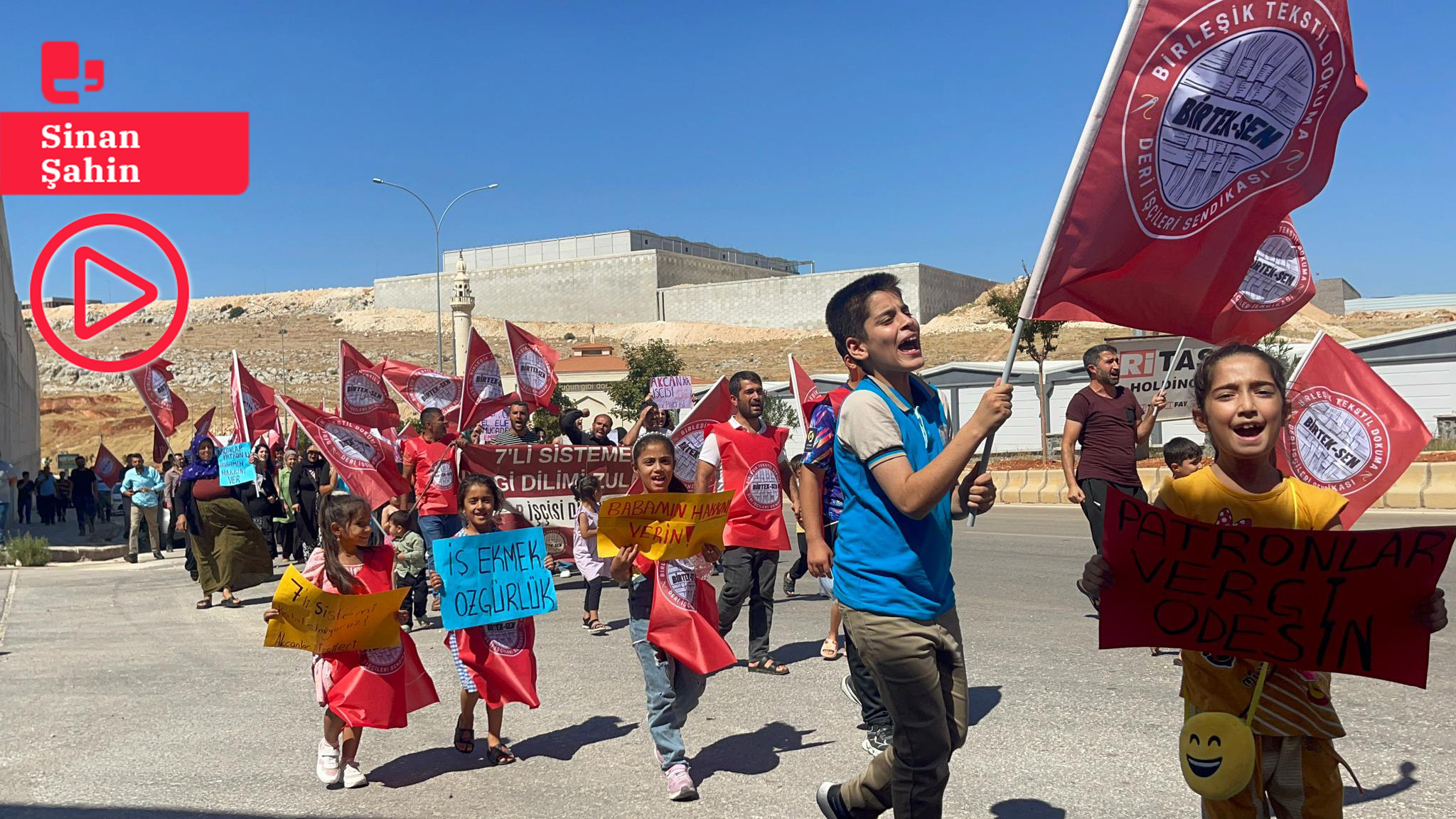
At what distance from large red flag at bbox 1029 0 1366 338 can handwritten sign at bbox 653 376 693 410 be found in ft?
36.2

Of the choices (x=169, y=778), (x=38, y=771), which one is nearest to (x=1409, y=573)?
(x=169, y=778)

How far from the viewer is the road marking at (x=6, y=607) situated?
34.3ft

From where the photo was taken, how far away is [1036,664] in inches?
288

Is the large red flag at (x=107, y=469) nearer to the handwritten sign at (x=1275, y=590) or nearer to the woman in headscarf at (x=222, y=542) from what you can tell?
the woman in headscarf at (x=222, y=542)

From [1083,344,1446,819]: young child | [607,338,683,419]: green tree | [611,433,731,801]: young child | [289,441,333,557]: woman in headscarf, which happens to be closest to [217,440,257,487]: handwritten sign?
[289,441,333,557]: woman in headscarf

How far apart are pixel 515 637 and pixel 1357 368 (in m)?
4.80

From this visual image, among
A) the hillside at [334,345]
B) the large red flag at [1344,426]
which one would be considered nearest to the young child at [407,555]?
the large red flag at [1344,426]

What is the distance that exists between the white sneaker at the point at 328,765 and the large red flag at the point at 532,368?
9.53 meters

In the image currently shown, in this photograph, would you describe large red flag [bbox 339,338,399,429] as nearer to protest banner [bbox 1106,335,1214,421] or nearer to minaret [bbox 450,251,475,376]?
protest banner [bbox 1106,335,1214,421]

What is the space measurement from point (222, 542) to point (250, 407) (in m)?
6.04

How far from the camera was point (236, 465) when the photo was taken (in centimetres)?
1313

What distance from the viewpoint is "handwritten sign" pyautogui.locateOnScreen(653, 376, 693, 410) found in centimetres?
1524

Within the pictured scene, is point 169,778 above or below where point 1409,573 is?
below

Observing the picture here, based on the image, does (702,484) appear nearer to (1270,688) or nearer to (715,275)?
(1270,688)
